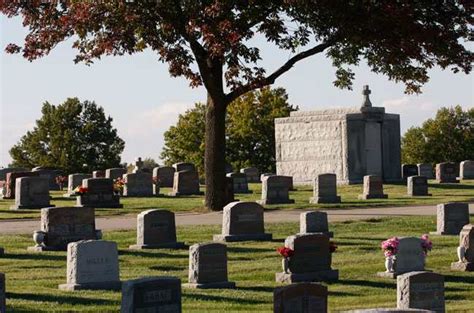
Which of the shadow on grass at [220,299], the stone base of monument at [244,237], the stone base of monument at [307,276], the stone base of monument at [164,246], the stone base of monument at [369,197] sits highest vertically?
the stone base of monument at [369,197]

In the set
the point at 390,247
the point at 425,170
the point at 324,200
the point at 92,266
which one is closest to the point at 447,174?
the point at 425,170

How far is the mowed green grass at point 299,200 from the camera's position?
36938mm

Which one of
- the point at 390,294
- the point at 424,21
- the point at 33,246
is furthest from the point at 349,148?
the point at 390,294

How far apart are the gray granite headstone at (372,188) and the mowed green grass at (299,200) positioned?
41 cm

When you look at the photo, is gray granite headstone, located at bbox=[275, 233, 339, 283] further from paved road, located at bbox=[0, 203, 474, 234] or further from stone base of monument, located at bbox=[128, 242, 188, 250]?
paved road, located at bbox=[0, 203, 474, 234]

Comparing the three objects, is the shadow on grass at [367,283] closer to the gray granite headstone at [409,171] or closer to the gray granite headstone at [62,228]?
the gray granite headstone at [62,228]

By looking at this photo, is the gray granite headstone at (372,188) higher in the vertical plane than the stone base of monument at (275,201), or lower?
higher

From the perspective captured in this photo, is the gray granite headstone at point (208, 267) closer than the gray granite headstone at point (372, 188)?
A: Yes

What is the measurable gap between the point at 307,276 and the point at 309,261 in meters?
0.31

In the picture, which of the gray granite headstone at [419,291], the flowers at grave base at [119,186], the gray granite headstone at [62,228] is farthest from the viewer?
the flowers at grave base at [119,186]

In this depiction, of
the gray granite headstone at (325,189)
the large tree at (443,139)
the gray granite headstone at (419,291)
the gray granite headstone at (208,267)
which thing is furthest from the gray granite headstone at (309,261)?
the large tree at (443,139)

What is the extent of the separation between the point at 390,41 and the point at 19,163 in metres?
49.0

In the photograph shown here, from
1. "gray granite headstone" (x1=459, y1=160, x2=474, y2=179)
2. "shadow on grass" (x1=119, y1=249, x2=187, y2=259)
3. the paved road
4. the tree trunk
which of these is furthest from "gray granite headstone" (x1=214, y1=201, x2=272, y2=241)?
"gray granite headstone" (x1=459, y1=160, x2=474, y2=179)

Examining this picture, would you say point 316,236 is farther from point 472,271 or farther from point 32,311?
point 32,311
